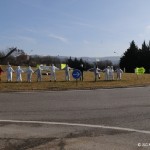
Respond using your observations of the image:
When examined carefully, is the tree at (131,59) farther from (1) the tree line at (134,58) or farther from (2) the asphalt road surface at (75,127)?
(2) the asphalt road surface at (75,127)

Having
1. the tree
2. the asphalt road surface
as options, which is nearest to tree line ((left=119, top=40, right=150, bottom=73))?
the tree

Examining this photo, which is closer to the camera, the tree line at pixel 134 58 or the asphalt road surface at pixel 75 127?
the asphalt road surface at pixel 75 127

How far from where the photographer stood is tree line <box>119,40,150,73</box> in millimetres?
107375

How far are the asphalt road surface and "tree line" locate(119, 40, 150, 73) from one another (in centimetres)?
9155

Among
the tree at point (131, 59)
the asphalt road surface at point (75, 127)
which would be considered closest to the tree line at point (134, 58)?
the tree at point (131, 59)

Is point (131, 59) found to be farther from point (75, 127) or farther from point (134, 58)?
point (75, 127)

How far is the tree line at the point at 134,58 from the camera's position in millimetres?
107375

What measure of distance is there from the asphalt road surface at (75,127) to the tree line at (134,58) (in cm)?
9155

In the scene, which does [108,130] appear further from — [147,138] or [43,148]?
[43,148]

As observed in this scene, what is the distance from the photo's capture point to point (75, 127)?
11.5 metres

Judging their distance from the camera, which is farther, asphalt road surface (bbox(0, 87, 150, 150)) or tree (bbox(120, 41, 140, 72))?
tree (bbox(120, 41, 140, 72))

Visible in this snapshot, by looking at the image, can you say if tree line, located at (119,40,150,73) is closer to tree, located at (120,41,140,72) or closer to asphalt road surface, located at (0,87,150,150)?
tree, located at (120,41,140,72)

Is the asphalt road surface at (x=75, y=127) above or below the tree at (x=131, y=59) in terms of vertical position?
below

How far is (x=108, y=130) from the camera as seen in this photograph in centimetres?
1099
